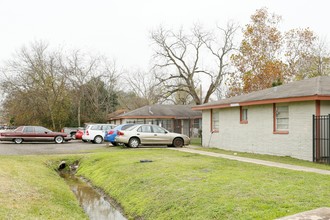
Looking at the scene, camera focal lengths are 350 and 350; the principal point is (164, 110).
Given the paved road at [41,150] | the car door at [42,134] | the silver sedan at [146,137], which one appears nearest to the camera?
the paved road at [41,150]

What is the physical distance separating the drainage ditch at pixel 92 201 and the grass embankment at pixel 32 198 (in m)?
0.38

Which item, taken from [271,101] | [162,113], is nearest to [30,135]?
[162,113]

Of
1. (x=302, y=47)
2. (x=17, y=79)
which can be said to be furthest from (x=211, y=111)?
(x=17, y=79)

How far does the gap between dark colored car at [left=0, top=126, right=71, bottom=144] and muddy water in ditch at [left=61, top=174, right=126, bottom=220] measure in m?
14.8

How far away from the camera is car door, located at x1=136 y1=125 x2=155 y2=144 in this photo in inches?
835

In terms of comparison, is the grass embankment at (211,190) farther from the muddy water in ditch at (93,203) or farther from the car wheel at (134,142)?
the car wheel at (134,142)

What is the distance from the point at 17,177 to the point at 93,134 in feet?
53.0

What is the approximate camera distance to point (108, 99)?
162 ft

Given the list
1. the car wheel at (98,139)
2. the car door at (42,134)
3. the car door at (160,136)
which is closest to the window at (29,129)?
the car door at (42,134)

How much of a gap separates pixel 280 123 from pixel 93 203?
9.78 meters

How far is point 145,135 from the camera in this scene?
21297 mm

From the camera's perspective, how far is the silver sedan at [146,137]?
2102cm

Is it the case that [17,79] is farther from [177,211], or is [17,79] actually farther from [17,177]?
[177,211]

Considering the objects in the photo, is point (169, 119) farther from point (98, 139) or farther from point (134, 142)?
point (134, 142)
